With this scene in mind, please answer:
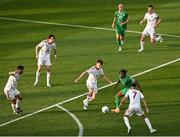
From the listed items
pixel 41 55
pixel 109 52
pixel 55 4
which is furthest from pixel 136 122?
pixel 55 4

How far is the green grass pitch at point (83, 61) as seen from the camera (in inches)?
1040

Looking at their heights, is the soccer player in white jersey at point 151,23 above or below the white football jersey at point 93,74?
above

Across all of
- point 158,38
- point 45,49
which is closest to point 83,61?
point 45,49

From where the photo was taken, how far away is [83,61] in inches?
1403

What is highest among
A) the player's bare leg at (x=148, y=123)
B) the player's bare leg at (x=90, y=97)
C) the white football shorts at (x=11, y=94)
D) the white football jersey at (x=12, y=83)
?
the white football jersey at (x=12, y=83)

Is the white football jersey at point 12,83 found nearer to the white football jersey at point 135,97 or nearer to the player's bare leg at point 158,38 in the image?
the white football jersey at point 135,97

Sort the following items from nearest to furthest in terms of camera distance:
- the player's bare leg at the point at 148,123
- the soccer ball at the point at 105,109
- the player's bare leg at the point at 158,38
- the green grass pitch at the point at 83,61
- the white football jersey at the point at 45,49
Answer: the player's bare leg at the point at 148,123, the green grass pitch at the point at 83,61, the soccer ball at the point at 105,109, the white football jersey at the point at 45,49, the player's bare leg at the point at 158,38

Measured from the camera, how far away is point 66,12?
157 feet

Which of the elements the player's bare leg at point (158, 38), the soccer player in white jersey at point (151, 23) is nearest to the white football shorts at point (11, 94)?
the soccer player in white jersey at point (151, 23)

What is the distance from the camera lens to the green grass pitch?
2642cm

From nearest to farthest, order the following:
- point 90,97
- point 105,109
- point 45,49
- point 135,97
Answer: point 135,97, point 105,109, point 90,97, point 45,49

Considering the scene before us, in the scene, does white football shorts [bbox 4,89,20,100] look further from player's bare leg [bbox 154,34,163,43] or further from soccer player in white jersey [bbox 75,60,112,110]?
player's bare leg [bbox 154,34,163,43]

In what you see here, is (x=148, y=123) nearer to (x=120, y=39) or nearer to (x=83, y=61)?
(x=83, y=61)

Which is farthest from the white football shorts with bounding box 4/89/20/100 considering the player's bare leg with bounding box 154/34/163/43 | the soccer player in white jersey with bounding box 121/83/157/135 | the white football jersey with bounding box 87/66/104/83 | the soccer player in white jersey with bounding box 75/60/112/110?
the player's bare leg with bounding box 154/34/163/43
